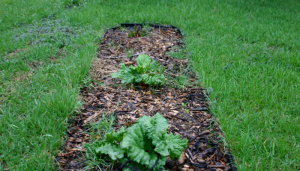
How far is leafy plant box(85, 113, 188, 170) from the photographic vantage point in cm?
165

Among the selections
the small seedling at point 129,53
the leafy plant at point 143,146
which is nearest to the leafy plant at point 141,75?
the small seedling at point 129,53

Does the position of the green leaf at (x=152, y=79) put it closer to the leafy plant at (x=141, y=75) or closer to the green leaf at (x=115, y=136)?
the leafy plant at (x=141, y=75)

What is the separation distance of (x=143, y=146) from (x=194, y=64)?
1.97 meters

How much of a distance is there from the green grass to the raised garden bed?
12 centimetres

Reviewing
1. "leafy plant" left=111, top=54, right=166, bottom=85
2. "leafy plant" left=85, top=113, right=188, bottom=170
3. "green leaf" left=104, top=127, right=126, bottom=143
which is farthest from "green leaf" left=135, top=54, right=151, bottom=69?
"green leaf" left=104, top=127, right=126, bottom=143

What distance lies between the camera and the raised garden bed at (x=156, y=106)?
1.92 meters

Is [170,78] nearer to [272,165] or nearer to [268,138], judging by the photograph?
[268,138]

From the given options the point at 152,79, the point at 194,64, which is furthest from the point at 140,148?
the point at 194,64

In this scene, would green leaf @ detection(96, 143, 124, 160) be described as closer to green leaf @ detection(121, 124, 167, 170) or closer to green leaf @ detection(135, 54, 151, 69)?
green leaf @ detection(121, 124, 167, 170)

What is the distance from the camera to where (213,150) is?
2.02 metres

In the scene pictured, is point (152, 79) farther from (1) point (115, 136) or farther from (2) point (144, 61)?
(1) point (115, 136)

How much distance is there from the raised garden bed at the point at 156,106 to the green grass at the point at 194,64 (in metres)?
0.12

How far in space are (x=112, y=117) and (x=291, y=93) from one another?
82.8 inches

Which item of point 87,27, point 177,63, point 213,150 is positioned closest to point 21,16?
point 87,27
